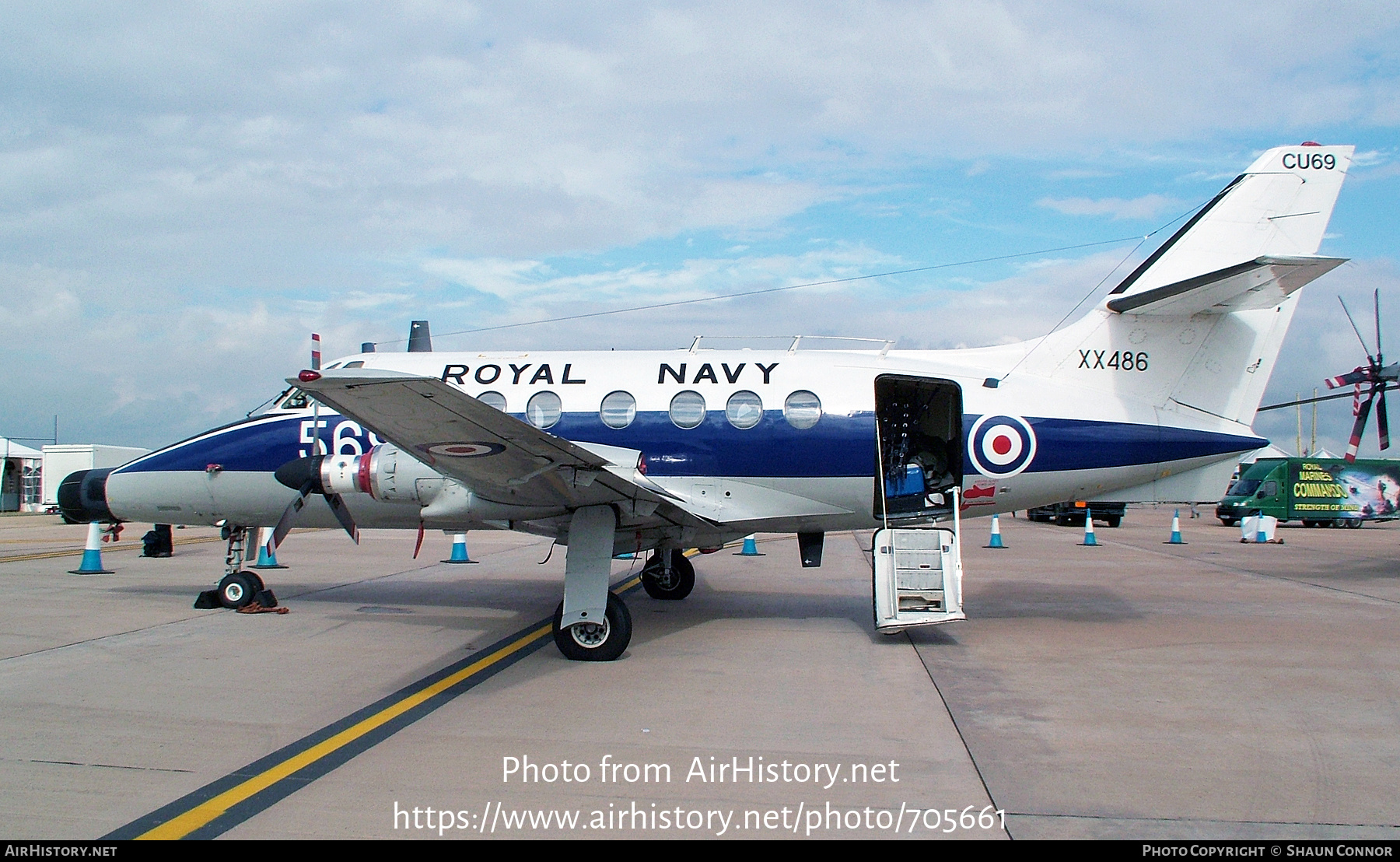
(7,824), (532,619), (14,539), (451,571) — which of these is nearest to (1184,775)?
(7,824)

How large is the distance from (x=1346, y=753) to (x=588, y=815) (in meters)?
5.10

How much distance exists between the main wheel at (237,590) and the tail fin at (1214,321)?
10400mm

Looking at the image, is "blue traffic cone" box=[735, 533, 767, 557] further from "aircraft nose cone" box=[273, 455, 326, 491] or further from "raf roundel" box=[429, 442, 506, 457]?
"raf roundel" box=[429, 442, 506, 457]

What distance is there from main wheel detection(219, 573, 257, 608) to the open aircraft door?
25.8 feet

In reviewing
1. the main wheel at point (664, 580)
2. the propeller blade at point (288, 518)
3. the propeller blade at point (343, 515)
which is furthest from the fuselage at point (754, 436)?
the main wheel at point (664, 580)

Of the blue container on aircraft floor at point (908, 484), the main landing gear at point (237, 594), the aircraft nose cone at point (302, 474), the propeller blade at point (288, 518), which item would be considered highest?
the aircraft nose cone at point (302, 474)

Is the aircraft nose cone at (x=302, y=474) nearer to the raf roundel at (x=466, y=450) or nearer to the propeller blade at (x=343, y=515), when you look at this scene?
the propeller blade at (x=343, y=515)

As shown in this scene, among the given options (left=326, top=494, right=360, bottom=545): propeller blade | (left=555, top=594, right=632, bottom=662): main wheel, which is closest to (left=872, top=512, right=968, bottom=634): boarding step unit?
(left=555, top=594, right=632, bottom=662): main wheel

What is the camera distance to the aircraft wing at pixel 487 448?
21.7 feet

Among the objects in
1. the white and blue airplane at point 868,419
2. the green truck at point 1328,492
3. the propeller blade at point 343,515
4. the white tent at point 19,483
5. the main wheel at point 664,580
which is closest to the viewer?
the propeller blade at point 343,515

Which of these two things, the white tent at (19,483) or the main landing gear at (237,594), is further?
the white tent at (19,483)

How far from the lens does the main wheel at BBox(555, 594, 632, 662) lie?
8.40 m

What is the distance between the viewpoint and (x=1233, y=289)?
9.85 metres

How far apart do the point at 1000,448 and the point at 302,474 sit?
803 cm
